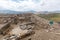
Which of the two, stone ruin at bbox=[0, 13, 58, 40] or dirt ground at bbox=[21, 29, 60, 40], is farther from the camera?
stone ruin at bbox=[0, 13, 58, 40]

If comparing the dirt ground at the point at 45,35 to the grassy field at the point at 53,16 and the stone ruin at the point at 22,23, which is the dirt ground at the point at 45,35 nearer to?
the stone ruin at the point at 22,23

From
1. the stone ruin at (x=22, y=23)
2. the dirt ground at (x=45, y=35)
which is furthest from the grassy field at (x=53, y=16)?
the dirt ground at (x=45, y=35)

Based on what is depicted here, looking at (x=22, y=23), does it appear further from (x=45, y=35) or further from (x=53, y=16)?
(x=53, y=16)

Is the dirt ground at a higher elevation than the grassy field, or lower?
lower

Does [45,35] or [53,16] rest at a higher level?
[53,16]

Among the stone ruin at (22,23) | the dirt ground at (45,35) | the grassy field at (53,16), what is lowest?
the dirt ground at (45,35)

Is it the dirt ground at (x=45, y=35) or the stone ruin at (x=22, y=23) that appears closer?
the dirt ground at (x=45, y=35)

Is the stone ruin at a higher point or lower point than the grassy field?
lower

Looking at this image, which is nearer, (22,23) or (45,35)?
(45,35)

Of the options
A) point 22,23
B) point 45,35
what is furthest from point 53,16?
point 22,23

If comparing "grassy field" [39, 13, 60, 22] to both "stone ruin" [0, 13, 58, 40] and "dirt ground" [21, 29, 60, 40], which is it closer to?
"stone ruin" [0, 13, 58, 40]

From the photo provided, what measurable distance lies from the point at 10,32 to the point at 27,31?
352mm

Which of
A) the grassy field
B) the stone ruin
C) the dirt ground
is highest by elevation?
the grassy field

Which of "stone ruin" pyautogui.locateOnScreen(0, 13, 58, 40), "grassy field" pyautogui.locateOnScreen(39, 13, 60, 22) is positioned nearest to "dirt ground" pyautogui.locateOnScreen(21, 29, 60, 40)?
"stone ruin" pyautogui.locateOnScreen(0, 13, 58, 40)
